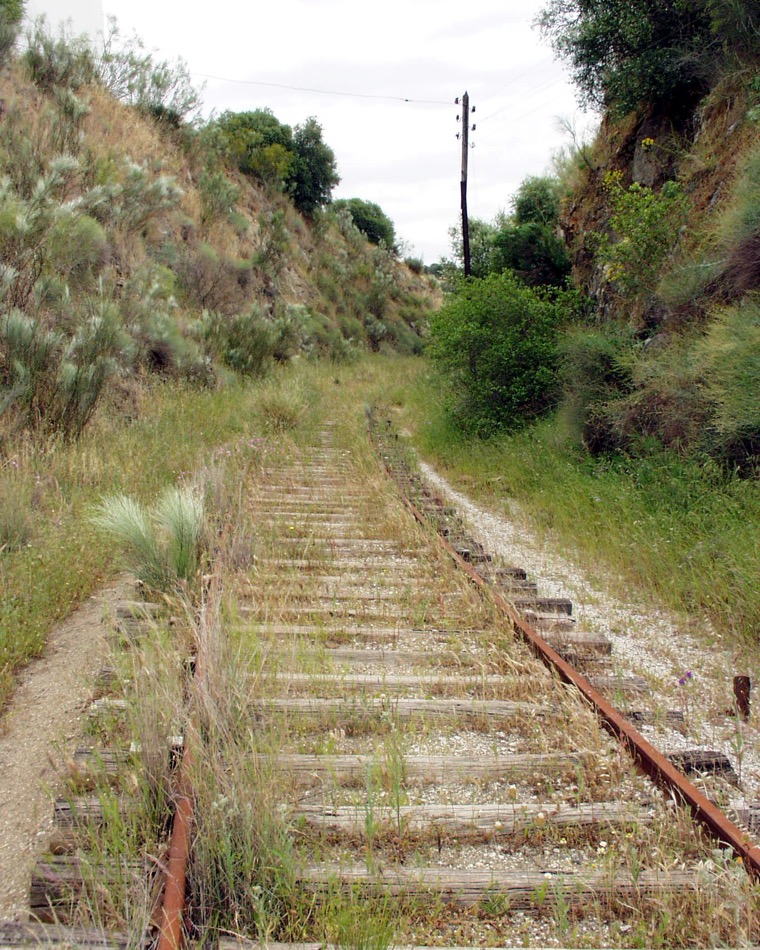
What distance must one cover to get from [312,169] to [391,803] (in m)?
36.6

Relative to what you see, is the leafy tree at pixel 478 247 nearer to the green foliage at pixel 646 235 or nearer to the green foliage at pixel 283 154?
the green foliage at pixel 283 154

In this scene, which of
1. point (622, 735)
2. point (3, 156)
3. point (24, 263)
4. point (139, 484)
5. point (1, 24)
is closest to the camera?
point (622, 735)

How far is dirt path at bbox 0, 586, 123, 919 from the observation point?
2877 millimetres

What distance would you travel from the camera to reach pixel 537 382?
41.8ft

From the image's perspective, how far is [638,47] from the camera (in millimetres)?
13672

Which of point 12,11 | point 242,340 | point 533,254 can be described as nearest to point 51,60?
point 12,11

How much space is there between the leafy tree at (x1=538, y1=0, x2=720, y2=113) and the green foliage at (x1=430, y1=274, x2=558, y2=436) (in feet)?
14.1

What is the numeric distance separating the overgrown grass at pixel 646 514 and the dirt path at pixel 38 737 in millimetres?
4181

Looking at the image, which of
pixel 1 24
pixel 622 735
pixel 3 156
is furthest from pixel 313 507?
pixel 1 24

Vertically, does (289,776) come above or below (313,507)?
below

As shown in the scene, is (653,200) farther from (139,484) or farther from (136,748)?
(136,748)

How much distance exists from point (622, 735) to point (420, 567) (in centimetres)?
286

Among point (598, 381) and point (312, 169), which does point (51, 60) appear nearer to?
point (598, 381)

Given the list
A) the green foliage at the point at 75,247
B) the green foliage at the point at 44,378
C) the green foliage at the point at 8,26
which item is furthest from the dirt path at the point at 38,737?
the green foliage at the point at 8,26
